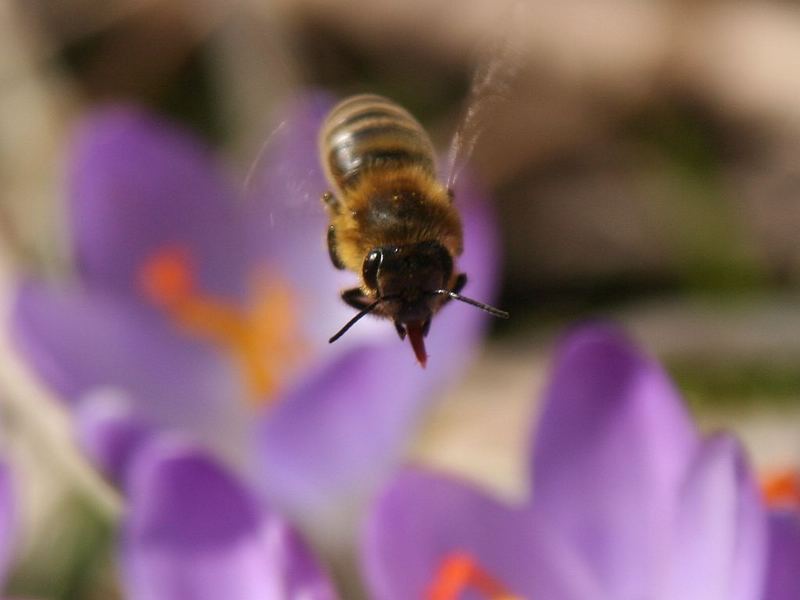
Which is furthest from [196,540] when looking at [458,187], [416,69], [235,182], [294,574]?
[416,69]

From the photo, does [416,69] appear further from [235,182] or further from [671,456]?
[671,456]

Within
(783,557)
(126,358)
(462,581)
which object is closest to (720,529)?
(783,557)

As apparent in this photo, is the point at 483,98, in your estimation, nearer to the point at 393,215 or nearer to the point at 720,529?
the point at 393,215

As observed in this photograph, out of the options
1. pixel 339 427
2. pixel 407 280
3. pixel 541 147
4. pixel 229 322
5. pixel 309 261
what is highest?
pixel 541 147

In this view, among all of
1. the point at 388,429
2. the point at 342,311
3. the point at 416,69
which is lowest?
the point at 388,429

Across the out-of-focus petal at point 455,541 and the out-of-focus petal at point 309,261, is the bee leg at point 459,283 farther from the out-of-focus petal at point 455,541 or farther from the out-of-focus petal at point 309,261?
the out-of-focus petal at point 309,261

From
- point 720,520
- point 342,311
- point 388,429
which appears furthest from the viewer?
point 342,311
